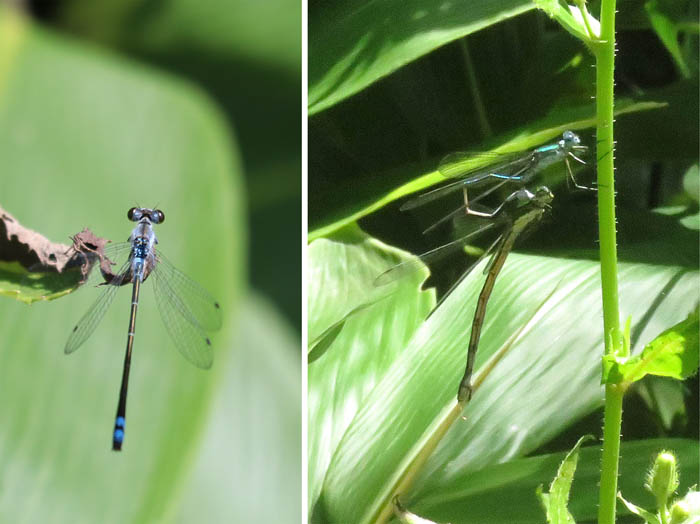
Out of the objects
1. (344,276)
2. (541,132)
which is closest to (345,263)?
(344,276)

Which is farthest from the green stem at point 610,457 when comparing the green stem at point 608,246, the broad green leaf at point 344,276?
the broad green leaf at point 344,276

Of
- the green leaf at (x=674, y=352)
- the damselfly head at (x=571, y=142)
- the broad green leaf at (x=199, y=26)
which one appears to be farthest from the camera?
the damselfly head at (x=571, y=142)

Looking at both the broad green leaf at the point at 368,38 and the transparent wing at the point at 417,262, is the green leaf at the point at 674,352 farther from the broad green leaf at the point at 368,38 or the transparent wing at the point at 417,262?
the broad green leaf at the point at 368,38

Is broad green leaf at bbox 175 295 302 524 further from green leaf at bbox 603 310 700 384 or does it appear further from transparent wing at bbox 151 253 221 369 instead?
green leaf at bbox 603 310 700 384

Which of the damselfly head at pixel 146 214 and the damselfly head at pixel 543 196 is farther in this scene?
the damselfly head at pixel 543 196

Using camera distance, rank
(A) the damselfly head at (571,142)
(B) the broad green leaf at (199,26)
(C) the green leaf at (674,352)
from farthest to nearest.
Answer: (A) the damselfly head at (571,142) < (B) the broad green leaf at (199,26) < (C) the green leaf at (674,352)

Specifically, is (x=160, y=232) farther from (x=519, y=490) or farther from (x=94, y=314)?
(x=519, y=490)

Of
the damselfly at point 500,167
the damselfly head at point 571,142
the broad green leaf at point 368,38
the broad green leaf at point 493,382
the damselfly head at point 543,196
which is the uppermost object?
the broad green leaf at point 368,38

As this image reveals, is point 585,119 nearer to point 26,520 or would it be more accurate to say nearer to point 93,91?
point 93,91
